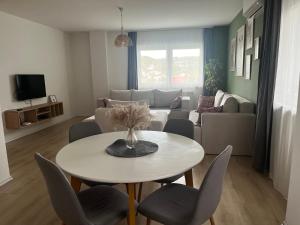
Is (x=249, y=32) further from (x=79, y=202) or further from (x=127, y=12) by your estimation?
(x=79, y=202)

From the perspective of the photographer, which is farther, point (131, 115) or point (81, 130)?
point (81, 130)

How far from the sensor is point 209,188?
1.30m

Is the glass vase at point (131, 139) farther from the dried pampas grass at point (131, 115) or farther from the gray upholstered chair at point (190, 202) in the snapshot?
the gray upholstered chair at point (190, 202)

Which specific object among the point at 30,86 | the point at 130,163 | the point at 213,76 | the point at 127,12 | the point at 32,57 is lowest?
the point at 130,163

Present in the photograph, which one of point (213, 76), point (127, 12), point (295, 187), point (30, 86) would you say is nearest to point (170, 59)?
point (213, 76)

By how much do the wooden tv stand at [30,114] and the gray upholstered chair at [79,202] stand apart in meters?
3.38

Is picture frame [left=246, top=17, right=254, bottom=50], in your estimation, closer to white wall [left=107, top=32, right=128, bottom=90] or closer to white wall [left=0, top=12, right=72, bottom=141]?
white wall [left=107, top=32, right=128, bottom=90]

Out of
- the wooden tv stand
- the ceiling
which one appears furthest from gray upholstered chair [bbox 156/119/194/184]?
the wooden tv stand

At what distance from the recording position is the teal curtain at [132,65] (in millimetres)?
6426

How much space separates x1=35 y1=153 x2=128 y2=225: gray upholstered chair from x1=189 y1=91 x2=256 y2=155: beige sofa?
2178 millimetres

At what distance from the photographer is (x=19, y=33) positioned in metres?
4.67

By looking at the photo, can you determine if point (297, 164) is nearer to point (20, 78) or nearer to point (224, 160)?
point (224, 160)

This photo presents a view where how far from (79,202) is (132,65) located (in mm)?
5544

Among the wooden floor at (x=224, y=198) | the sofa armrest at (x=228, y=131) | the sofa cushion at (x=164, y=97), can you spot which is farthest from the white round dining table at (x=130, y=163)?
the sofa cushion at (x=164, y=97)
